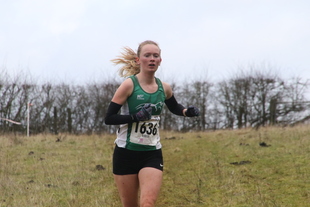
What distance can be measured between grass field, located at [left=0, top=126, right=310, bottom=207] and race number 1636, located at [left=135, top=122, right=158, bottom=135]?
239cm

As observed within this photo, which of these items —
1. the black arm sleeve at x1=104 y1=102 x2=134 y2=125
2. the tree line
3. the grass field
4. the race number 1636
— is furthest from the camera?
the tree line

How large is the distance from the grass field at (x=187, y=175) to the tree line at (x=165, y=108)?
38.5ft

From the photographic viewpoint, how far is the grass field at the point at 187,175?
18.4 feet

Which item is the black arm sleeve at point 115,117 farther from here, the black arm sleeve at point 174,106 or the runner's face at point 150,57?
the black arm sleeve at point 174,106

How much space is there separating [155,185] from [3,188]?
437cm

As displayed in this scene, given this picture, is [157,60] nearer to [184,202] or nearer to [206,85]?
[184,202]

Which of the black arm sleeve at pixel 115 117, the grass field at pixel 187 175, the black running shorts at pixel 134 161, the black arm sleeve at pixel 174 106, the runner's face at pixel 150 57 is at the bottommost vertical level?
the grass field at pixel 187 175

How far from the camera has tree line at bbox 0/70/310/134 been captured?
23.1 m

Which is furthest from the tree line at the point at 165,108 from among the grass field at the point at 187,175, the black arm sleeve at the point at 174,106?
the black arm sleeve at the point at 174,106

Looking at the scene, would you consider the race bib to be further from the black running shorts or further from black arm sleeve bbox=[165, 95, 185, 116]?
black arm sleeve bbox=[165, 95, 185, 116]

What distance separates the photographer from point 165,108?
84.9 feet

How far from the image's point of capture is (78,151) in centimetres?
1117

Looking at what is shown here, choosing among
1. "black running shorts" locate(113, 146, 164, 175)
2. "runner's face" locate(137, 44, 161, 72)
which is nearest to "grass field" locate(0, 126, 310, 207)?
"black running shorts" locate(113, 146, 164, 175)

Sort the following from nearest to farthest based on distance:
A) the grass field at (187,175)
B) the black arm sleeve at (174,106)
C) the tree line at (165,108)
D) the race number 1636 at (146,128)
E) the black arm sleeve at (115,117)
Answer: the black arm sleeve at (115,117), the race number 1636 at (146,128), the black arm sleeve at (174,106), the grass field at (187,175), the tree line at (165,108)
